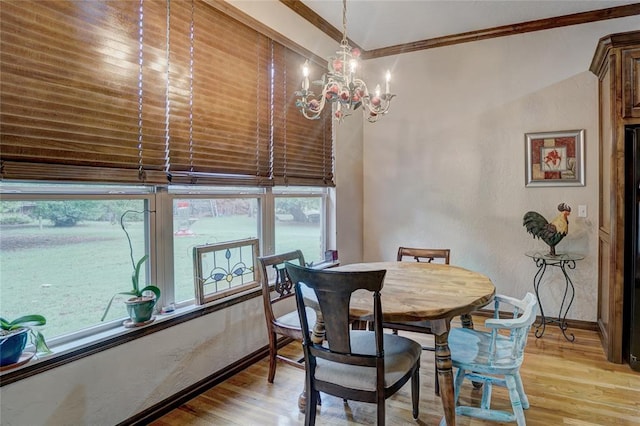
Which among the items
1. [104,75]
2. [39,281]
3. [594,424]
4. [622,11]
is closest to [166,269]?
[39,281]

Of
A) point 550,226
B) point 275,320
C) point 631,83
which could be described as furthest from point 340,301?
point 631,83

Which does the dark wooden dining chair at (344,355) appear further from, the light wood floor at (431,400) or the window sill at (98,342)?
the window sill at (98,342)

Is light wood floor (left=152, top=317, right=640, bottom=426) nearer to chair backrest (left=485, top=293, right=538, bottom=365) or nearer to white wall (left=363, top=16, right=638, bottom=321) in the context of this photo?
chair backrest (left=485, top=293, right=538, bottom=365)

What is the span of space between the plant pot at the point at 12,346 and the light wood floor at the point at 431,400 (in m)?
0.85

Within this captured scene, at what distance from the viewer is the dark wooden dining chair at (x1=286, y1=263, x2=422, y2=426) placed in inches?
64.7

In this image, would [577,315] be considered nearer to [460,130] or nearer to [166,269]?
[460,130]

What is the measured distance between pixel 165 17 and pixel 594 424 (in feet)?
10.7

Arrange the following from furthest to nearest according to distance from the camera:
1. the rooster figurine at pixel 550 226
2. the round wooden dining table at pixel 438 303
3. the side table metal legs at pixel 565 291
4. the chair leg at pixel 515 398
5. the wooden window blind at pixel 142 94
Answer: the side table metal legs at pixel 565 291
the rooster figurine at pixel 550 226
the chair leg at pixel 515 398
the round wooden dining table at pixel 438 303
the wooden window blind at pixel 142 94

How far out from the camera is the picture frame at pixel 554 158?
346 cm

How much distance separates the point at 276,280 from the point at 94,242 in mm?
1129

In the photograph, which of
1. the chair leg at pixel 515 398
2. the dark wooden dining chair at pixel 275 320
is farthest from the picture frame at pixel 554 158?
the dark wooden dining chair at pixel 275 320

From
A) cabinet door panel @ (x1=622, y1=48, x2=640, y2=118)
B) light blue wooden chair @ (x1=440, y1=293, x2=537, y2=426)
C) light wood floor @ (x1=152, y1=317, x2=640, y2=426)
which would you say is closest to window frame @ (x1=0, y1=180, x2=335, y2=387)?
light wood floor @ (x1=152, y1=317, x2=640, y2=426)

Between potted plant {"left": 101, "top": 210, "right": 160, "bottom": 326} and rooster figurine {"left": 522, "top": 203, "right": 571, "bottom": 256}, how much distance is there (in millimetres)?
3022

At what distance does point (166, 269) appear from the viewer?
91.4 inches
